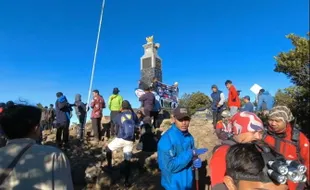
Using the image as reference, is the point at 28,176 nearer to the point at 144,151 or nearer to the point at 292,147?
the point at 292,147

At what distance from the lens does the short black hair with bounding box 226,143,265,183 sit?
1713 mm

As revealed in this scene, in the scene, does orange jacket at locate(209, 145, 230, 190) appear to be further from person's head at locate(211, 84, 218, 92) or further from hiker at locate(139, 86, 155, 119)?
person's head at locate(211, 84, 218, 92)

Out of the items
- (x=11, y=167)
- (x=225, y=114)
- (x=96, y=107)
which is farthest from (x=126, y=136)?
(x=225, y=114)

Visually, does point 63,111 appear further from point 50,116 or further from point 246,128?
point 246,128

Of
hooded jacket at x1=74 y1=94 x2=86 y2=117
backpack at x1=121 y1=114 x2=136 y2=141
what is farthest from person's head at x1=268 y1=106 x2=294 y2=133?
hooded jacket at x1=74 y1=94 x2=86 y2=117

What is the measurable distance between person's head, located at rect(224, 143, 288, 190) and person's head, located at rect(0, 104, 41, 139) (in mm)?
1595

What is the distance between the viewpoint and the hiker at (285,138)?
3467 mm

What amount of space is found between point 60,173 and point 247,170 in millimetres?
1445

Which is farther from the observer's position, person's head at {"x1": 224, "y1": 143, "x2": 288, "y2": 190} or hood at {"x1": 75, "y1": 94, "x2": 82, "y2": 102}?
hood at {"x1": 75, "y1": 94, "x2": 82, "y2": 102}

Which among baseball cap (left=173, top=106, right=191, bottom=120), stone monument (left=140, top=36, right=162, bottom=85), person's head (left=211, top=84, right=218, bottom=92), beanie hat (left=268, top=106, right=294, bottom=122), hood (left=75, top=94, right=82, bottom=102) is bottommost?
beanie hat (left=268, top=106, right=294, bottom=122)

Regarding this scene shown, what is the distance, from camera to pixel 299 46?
52.7ft

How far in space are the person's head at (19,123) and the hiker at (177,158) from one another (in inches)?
66.9

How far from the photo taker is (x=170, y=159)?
12.4 feet

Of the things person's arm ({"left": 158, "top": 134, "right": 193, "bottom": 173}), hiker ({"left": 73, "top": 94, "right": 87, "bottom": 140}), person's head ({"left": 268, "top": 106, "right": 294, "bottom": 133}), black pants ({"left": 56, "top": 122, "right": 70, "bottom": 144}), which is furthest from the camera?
hiker ({"left": 73, "top": 94, "right": 87, "bottom": 140})
